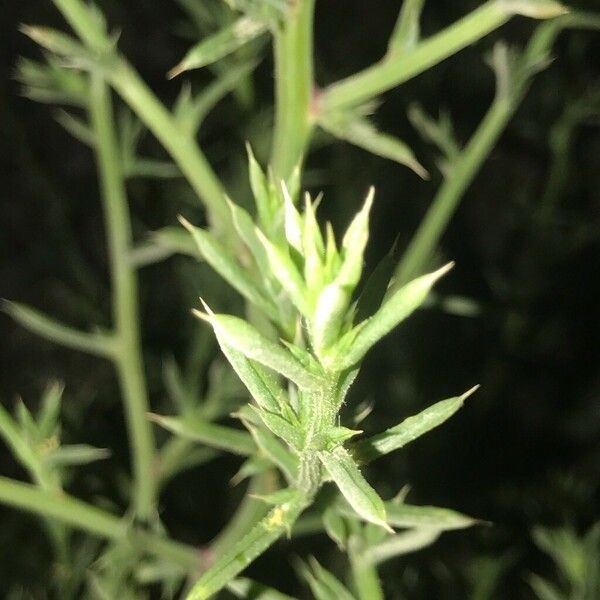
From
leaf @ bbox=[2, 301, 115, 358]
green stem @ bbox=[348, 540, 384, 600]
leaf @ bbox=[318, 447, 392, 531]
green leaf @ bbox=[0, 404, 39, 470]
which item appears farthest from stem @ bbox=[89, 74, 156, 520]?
leaf @ bbox=[318, 447, 392, 531]

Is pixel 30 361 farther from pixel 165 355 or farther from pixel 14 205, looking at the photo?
pixel 165 355

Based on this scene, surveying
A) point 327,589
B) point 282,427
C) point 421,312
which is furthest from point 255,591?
point 421,312

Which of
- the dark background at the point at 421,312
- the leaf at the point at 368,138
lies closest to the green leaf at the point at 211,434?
the leaf at the point at 368,138

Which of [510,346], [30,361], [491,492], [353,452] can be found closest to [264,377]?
[353,452]

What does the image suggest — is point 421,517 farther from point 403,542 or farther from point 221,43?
point 221,43

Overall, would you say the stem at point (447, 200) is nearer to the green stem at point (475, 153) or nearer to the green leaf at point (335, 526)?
the green stem at point (475, 153)
